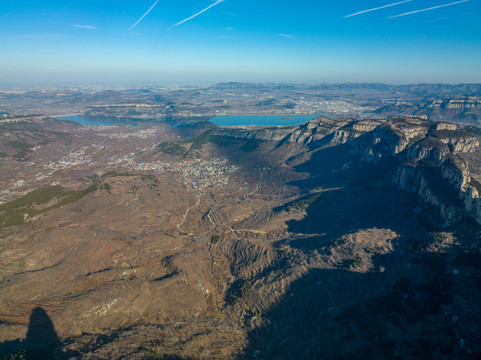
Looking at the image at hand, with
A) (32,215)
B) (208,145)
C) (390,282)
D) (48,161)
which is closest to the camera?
(390,282)

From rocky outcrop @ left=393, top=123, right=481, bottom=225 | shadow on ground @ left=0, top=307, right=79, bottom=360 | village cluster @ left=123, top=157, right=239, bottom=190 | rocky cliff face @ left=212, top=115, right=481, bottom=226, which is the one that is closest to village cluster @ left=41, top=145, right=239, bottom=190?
village cluster @ left=123, top=157, right=239, bottom=190

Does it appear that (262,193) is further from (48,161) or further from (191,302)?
(48,161)

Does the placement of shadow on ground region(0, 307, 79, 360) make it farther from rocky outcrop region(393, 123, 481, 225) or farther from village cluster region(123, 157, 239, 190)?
village cluster region(123, 157, 239, 190)

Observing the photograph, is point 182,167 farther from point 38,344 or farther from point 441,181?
point 441,181

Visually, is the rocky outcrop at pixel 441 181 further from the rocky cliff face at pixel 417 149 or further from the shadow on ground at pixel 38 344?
the shadow on ground at pixel 38 344

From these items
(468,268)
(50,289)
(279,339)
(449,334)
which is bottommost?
(279,339)

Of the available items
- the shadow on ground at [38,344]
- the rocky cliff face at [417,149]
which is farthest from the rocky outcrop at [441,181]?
the shadow on ground at [38,344]

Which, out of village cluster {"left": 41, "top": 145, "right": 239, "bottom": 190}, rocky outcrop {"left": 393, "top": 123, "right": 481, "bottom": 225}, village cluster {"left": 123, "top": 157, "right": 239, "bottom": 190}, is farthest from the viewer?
village cluster {"left": 41, "top": 145, "right": 239, "bottom": 190}

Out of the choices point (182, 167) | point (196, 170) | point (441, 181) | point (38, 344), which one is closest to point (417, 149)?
point (441, 181)

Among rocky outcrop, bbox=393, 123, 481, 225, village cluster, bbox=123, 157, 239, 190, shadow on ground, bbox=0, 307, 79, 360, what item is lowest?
shadow on ground, bbox=0, 307, 79, 360

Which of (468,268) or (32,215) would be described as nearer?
(468,268)

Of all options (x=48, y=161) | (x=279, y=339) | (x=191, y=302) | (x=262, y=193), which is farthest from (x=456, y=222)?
(x=48, y=161)
